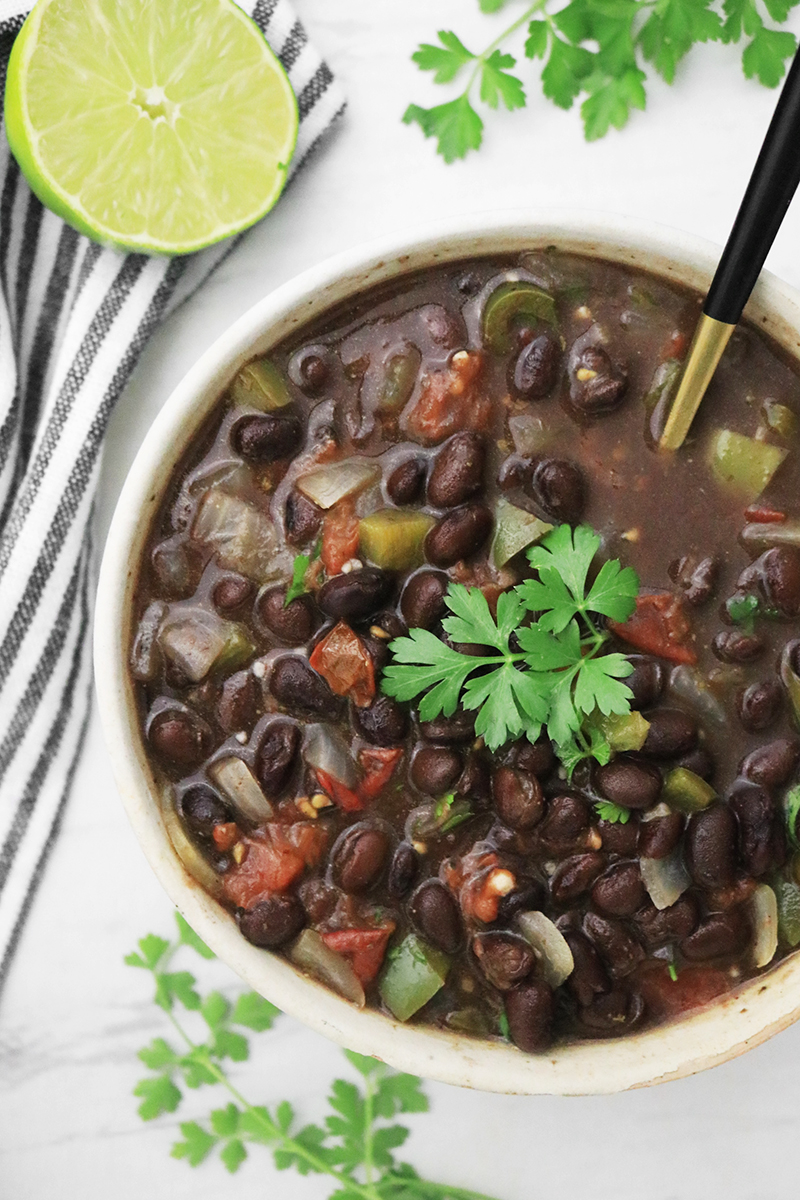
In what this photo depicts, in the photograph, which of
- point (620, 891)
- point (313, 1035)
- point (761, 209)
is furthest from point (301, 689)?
point (761, 209)

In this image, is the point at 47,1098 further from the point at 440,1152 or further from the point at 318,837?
the point at 318,837

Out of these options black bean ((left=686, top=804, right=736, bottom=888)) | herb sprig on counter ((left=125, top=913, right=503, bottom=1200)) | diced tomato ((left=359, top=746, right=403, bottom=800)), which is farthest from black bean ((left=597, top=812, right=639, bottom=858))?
herb sprig on counter ((left=125, top=913, right=503, bottom=1200))

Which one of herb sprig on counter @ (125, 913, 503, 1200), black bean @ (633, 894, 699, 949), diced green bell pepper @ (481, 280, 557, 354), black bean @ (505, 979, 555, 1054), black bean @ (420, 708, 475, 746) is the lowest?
herb sprig on counter @ (125, 913, 503, 1200)

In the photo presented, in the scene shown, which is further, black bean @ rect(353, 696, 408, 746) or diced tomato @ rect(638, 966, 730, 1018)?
diced tomato @ rect(638, 966, 730, 1018)

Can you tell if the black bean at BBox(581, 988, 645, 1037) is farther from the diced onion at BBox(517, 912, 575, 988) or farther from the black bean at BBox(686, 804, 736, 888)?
the black bean at BBox(686, 804, 736, 888)

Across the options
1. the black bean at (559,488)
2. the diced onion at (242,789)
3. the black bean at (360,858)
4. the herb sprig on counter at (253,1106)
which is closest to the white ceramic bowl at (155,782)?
the diced onion at (242,789)

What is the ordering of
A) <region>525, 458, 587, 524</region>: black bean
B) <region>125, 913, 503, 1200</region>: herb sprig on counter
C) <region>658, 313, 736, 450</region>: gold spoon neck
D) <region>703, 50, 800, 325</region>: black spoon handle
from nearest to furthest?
<region>703, 50, 800, 325</region>: black spoon handle → <region>658, 313, 736, 450</region>: gold spoon neck → <region>525, 458, 587, 524</region>: black bean → <region>125, 913, 503, 1200</region>: herb sprig on counter

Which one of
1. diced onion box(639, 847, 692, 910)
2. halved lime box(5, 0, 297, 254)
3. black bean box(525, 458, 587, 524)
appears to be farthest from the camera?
halved lime box(5, 0, 297, 254)
